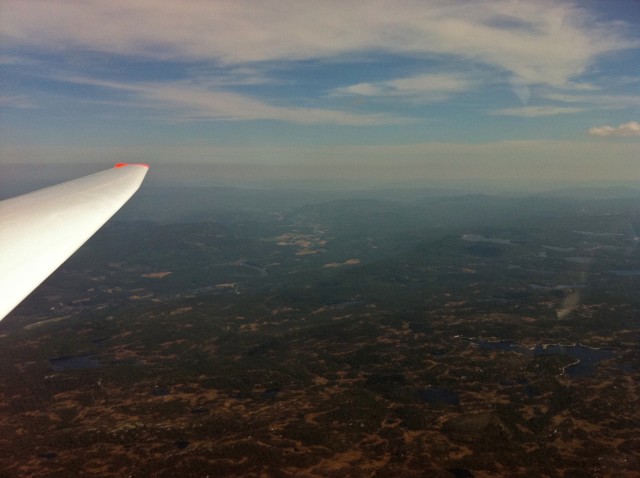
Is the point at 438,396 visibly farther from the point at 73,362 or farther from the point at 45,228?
the point at 73,362

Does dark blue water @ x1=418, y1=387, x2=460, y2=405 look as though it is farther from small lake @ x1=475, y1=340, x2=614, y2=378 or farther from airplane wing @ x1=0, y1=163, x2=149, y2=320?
airplane wing @ x1=0, y1=163, x2=149, y2=320

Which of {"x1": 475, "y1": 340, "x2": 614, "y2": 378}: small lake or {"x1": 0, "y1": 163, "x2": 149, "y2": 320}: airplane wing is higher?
{"x1": 0, "y1": 163, "x2": 149, "y2": 320}: airplane wing

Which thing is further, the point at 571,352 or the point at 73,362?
the point at 73,362

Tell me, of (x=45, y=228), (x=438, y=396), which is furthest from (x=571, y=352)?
(x=45, y=228)

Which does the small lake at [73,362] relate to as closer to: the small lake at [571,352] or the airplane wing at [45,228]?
the small lake at [571,352]

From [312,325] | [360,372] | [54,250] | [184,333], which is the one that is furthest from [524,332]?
[54,250]

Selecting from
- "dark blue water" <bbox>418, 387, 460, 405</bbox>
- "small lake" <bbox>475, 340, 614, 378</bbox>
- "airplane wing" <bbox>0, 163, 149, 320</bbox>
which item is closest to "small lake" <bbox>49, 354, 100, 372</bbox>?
"dark blue water" <bbox>418, 387, 460, 405</bbox>

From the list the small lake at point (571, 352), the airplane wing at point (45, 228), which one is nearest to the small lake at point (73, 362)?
the small lake at point (571, 352)

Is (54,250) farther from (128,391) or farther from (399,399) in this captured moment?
(128,391)
